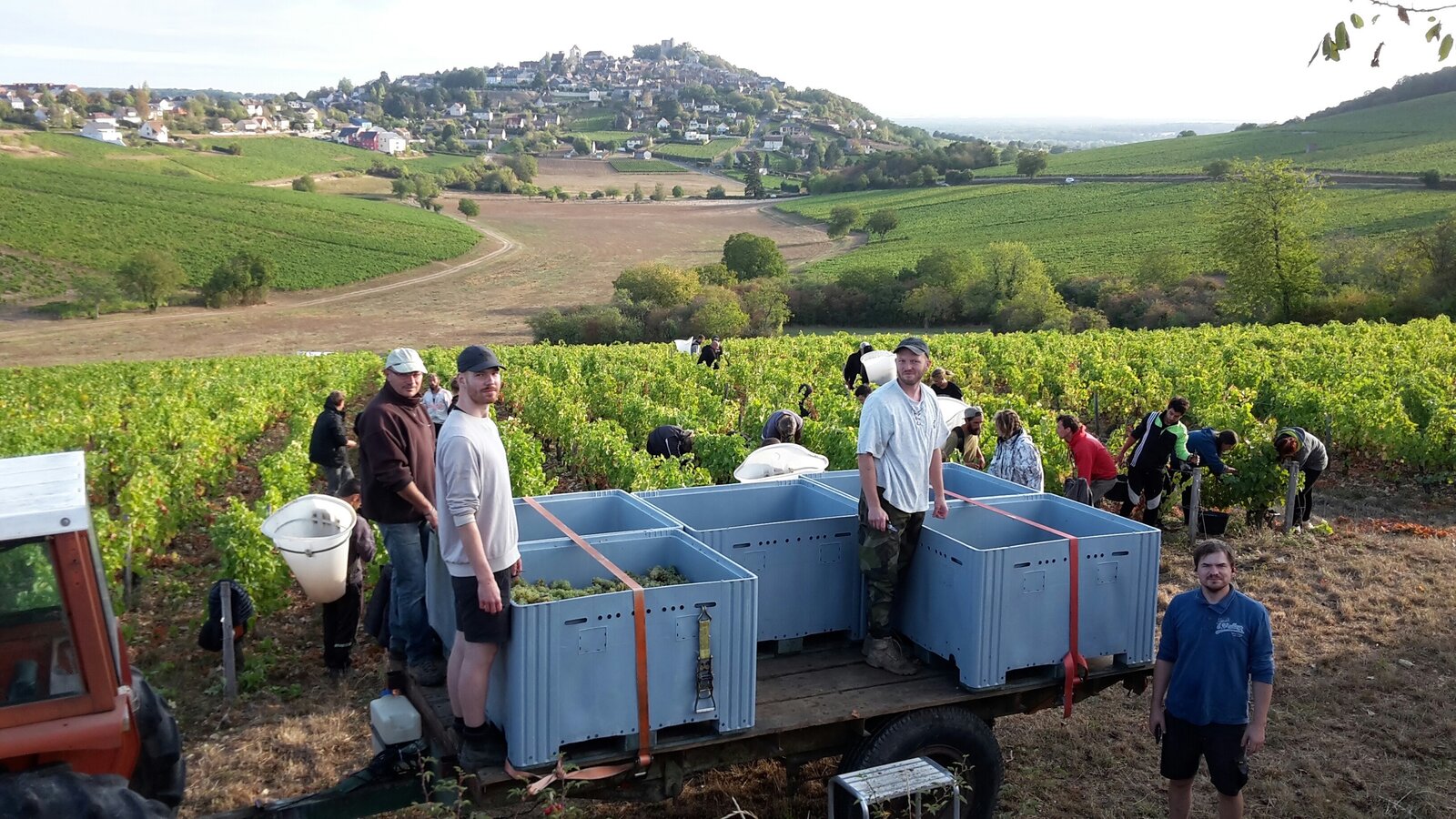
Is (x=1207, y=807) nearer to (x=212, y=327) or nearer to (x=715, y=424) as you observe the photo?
(x=715, y=424)

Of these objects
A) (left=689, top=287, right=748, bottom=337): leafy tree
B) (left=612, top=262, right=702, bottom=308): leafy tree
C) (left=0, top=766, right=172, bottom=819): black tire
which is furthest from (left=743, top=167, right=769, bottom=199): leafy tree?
(left=0, top=766, right=172, bottom=819): black tire

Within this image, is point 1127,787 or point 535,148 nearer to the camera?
point 1127,787

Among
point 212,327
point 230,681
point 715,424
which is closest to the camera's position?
point 230,681

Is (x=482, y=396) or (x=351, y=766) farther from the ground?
(x=482, y=396)

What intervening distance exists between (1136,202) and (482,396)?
88.0m

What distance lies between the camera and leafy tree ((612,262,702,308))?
57844mm

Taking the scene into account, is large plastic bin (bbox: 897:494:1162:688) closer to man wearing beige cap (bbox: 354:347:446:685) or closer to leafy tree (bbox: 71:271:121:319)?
man wearing beige cap (bbox: 354:347:446:685)

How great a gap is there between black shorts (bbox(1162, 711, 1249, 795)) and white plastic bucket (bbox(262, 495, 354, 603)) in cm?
505

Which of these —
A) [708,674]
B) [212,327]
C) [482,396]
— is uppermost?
[482,396]

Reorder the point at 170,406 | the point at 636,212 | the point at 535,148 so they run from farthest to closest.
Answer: the point at 535,148 < the point at 636,212 < the point at 170,406

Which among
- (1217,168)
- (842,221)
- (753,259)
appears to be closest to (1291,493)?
(753,259)

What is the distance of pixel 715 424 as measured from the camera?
15484 millimetres

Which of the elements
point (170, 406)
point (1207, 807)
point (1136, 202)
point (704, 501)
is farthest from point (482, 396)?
point (1136, 202)

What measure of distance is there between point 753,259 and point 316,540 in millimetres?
64694
